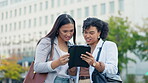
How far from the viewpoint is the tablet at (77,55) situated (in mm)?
3195

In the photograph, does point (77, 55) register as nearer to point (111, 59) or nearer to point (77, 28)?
point (111, 59)

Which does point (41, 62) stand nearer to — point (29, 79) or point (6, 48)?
point (29, 79)

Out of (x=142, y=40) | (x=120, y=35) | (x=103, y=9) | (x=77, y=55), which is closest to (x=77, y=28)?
(x=103, y=9)

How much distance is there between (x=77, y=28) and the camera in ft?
140

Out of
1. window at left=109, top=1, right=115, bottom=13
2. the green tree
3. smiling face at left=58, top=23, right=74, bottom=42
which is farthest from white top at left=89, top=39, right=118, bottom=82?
window at left=109, top=1, right=115, bottom=13

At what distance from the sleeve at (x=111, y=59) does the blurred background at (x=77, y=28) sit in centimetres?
1806

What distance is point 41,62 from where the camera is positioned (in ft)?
11.1

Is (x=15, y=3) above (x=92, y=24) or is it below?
above

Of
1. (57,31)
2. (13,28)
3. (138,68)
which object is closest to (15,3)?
(13,28)

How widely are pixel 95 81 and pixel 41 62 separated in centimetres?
61

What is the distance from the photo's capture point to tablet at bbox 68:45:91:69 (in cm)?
320

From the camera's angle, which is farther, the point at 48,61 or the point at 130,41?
the point at 130,41

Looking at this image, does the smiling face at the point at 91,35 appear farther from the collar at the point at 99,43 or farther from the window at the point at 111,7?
the window at the point at 111,7

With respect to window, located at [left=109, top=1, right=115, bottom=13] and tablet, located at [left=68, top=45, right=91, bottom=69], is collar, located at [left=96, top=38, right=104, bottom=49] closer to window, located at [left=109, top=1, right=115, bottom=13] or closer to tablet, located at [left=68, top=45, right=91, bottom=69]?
tablet, located at [left=68, top=45, right=91, bottom=69]
